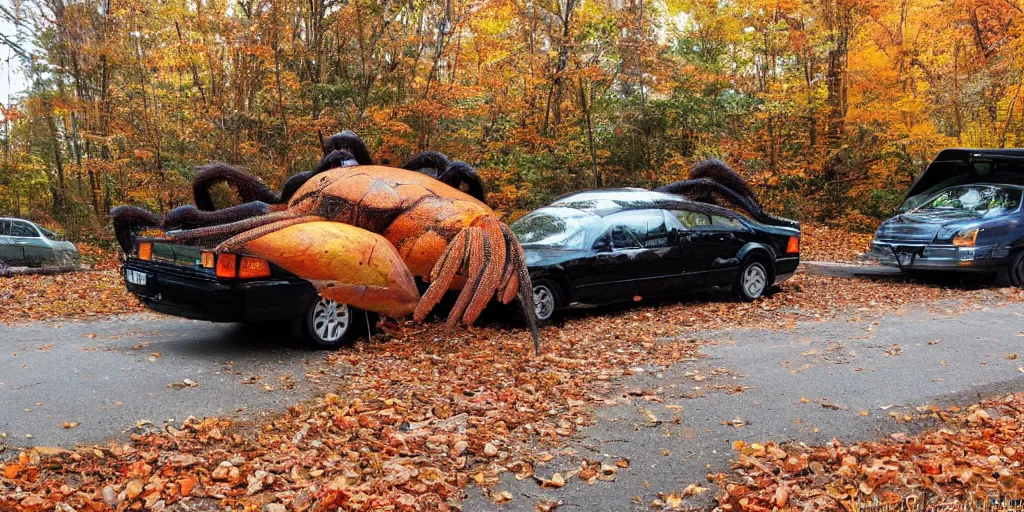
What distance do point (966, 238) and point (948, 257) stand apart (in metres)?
0.37

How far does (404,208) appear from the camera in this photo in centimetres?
729

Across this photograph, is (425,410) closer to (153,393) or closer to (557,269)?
(153,393)

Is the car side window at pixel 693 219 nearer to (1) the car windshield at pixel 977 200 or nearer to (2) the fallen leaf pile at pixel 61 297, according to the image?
(1) the car windshield at pixel 977 200

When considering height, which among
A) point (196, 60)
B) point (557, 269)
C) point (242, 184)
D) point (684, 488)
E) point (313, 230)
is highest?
Result: point (196, 60)

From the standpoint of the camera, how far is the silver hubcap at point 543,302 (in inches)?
310

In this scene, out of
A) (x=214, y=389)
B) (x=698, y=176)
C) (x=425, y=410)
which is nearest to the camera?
(x=425, y=410)

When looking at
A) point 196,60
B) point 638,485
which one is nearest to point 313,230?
point 638,485

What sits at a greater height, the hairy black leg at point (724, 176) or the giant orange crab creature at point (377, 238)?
the hairy black leg at point (724, 176)

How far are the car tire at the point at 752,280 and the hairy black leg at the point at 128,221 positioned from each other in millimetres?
7298

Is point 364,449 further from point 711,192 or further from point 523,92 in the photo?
point 523,92

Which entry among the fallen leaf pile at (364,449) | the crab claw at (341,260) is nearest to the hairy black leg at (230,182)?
the crab claw at (341,260)

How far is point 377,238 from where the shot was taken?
6.86 meters

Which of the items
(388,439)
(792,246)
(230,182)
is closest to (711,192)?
(792,246)

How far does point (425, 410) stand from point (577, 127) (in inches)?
578
